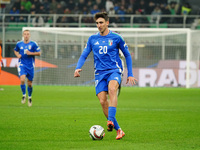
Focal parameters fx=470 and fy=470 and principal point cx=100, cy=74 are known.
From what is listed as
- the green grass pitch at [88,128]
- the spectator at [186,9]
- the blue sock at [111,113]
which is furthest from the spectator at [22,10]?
the blue sock at [111,113]

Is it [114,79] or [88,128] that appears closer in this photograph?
[114,79]

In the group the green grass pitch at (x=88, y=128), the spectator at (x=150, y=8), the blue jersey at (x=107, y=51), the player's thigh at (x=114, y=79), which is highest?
the spectator at (x=150, y=8)

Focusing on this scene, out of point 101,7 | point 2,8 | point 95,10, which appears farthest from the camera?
point 2,8

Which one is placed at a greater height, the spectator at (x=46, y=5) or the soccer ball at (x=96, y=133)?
the spectator at (x=46, y=5)

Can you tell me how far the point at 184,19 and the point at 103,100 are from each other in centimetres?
2191

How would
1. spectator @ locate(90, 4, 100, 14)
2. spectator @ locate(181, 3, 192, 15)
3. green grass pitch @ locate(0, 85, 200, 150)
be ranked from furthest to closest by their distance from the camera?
1. spectator @ locate(181, 3, 192, 15)
2. spectator @ locate(90, 4, 100, 14)
3. green grass pitch @ locate(0, 85, 200, 150)

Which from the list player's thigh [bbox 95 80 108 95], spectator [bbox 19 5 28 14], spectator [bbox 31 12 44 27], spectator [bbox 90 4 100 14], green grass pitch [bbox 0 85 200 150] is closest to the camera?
green grass pitch [bbox 0 85 200 150]

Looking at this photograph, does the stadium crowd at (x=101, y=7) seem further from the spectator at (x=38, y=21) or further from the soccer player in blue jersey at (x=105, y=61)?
the soccer player in blue jersey at (x=105, y=61)

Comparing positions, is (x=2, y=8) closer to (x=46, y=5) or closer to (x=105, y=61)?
(x=46, y=5)

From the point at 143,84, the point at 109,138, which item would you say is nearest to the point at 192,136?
the point at 109,138

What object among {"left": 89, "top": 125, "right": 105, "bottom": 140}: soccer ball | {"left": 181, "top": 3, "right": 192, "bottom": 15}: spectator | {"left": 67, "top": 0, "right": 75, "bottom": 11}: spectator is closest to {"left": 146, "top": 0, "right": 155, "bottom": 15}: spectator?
{"left": 181, "top": 3, "right": 192, "bottom": 15}: spectator

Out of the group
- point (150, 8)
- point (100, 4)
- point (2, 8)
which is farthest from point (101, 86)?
point (2, 8)

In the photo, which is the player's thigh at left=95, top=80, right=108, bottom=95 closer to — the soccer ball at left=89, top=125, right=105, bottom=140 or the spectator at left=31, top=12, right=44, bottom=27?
the soccer ball at left=89, top=125, right=105, bottom=140

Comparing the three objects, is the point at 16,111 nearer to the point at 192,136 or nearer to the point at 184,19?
the point at 192,136
